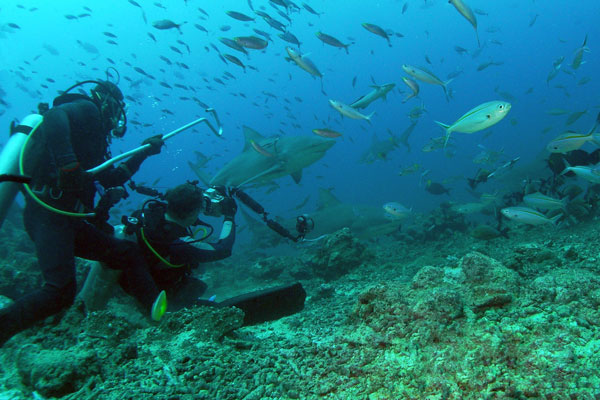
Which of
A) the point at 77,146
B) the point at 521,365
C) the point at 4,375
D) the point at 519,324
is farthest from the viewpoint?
the point at 77,146

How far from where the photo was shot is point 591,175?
517 cm

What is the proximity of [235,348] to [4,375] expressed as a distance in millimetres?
1597

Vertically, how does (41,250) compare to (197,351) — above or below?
below

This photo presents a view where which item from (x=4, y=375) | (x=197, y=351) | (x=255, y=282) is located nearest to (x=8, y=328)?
(x=4, y=375)

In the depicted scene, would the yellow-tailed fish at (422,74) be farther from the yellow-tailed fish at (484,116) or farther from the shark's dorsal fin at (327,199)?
the shark's dorsal fin at (327,199)

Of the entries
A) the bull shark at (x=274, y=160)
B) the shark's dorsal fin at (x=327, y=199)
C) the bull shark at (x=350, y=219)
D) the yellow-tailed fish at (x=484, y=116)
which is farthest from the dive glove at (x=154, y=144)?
the shark's dorsal fin at (x=327, y=199)

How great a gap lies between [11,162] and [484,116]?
514 centimetres

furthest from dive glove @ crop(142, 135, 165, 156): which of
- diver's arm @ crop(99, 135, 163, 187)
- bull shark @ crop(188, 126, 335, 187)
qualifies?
bull shark @ crop(188, 126, 335, 187)

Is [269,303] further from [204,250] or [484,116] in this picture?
[484,116]

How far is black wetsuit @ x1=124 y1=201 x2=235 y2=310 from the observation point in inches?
162

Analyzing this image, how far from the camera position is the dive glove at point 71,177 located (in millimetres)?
3213

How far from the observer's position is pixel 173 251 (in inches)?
170

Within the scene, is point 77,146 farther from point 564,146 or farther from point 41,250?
point 564,146

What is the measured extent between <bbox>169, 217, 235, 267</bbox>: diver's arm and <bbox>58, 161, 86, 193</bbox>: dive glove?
144 cm
